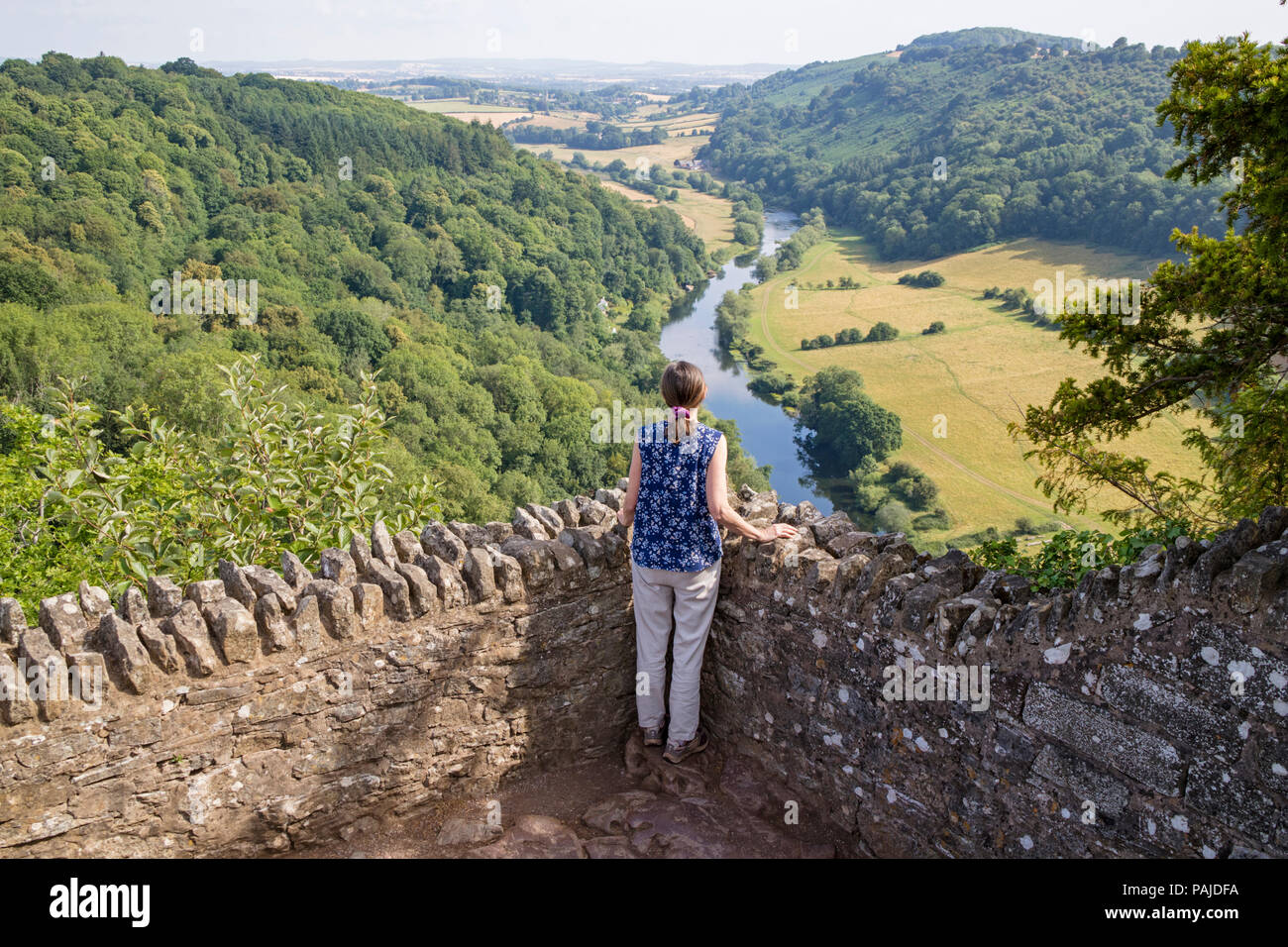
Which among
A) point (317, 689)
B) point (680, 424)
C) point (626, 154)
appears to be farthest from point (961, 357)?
point (626, 154)

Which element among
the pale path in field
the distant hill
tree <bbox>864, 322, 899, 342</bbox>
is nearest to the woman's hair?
the pale path in field

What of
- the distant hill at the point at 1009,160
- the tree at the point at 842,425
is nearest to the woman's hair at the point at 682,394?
the tree at the point at 842,425

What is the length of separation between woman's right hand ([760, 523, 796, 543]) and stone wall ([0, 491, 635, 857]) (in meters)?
1.03

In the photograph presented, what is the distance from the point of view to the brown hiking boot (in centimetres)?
644

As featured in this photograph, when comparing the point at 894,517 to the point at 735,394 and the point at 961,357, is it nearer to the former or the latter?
the point at 735,394

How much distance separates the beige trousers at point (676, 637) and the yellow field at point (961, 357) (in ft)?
121

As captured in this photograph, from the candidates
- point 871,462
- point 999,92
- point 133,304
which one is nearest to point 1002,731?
point 133,304

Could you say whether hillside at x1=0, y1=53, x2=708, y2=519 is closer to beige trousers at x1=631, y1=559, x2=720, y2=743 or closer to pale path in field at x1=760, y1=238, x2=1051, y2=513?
pale path in field at x1=760, y1=238, x2=1051, y2=513

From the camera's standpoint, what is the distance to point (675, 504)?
5.71 metres

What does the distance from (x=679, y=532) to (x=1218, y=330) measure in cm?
528

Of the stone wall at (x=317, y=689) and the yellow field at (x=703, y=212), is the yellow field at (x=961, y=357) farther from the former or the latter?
the stone wall at (x=317, y=689)

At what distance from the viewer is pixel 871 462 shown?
6406 cm

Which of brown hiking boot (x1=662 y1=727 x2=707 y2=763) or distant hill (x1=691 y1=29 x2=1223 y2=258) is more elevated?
distant hill (x1=691 y1=29 x2=1223 y2=258)
